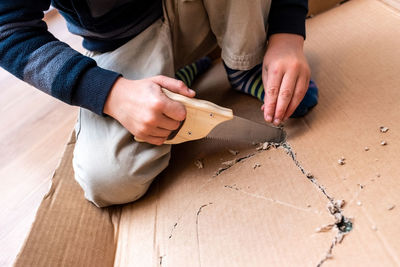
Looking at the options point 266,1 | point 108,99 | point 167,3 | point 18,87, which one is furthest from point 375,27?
point 18,87

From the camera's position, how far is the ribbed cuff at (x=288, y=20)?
593 mm

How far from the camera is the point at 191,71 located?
80 cm

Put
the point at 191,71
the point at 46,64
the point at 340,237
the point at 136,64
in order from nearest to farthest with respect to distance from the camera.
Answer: the point at 340,237, the point at 46,64, the point at 136,64, the point at 191,71

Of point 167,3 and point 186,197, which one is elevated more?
point 167,3

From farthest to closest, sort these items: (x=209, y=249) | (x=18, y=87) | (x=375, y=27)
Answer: (x=18, y=87), (x=375, y=27), (x=209, y=249)

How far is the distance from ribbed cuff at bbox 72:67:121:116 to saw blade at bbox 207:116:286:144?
0.61ft

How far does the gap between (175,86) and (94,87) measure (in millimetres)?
126

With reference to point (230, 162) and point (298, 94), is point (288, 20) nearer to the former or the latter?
point (298, 94)

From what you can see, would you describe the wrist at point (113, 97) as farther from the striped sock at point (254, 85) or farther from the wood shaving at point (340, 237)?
the wood shaving at point (340, 237)

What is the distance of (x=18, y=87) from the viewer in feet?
3.60

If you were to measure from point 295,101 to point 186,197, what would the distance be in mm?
230

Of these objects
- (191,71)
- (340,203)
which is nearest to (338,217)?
(340,203)

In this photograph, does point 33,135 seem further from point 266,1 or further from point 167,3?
point 266,1

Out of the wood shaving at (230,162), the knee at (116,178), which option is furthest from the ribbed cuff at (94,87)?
the wood shaving at (230,162)
